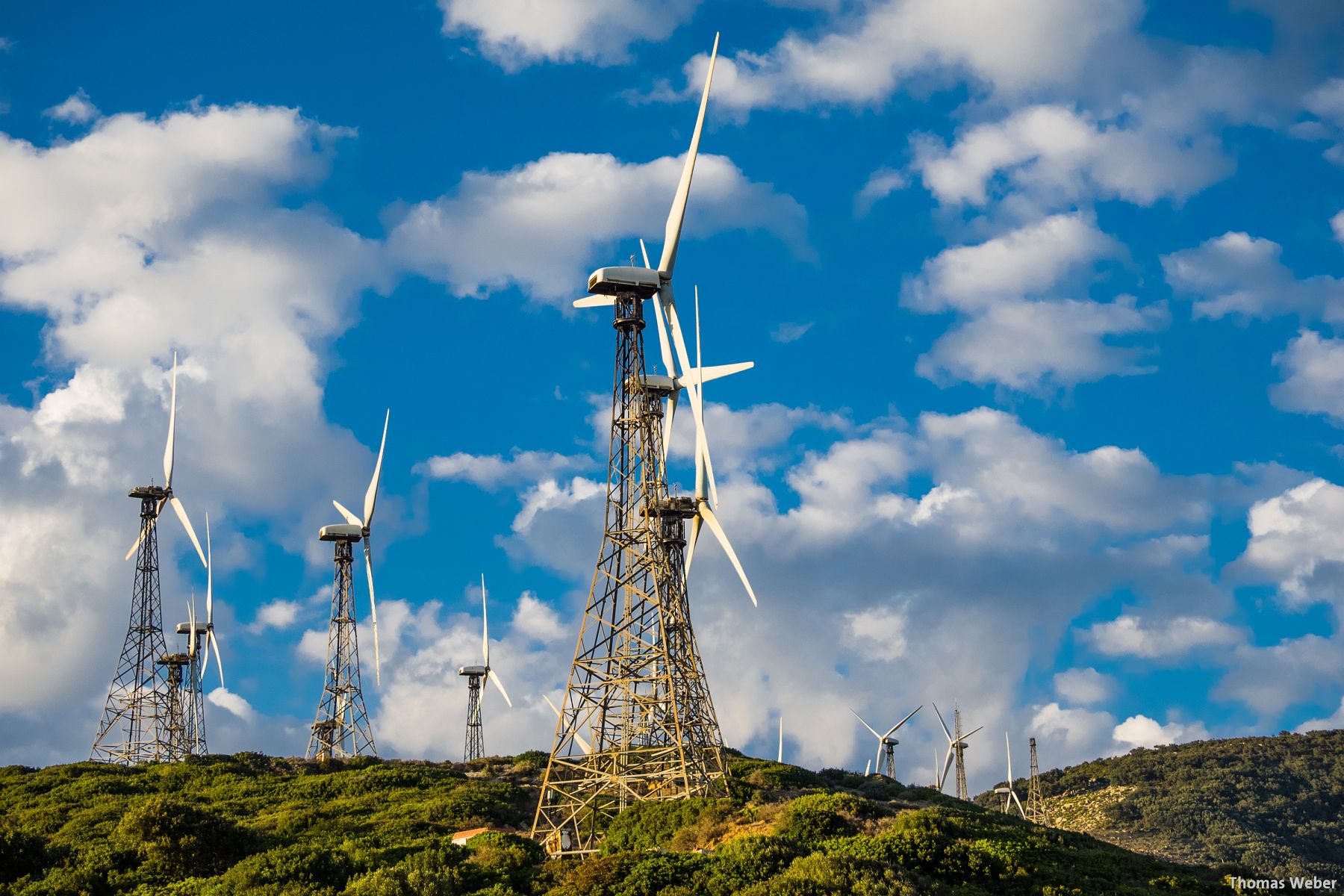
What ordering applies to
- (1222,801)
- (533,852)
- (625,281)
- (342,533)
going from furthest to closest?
1. (1222,801)
2. (342,533)
3. (625,281)
4. (533,852)

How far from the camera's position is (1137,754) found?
19100 centimetres

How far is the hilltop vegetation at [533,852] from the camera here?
125 feet

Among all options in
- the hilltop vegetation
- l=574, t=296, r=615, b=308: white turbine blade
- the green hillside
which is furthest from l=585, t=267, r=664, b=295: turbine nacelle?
the green hillside

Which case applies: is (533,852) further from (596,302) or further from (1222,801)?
(1222,801)

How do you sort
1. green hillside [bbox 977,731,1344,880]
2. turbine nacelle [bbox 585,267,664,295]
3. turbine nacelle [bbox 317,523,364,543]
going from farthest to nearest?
green hillside [bbox 977,731,1344,880], turbine nacelle [bbox 317,523,364,543], turbine nacelle [bbox 585,267,664,295]

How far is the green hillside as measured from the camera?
13238 centimetres

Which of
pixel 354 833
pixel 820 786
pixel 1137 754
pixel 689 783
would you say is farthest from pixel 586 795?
pixel 1137 754

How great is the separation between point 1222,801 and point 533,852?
131m

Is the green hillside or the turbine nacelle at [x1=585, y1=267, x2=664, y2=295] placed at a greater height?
the turbine nacelle at [x1=585, y1=267, x2=664, y2=295]

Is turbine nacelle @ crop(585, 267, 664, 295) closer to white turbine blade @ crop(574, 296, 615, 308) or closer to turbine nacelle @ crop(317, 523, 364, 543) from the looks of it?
white turbine blade @ crop(574, 296, 615, 308)

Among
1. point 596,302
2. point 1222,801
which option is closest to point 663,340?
point 596,302

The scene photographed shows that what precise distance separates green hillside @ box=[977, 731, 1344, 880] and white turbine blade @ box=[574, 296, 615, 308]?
8402 cm

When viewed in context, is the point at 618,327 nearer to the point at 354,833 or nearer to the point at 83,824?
the point at 354,833

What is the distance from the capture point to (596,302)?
60.7 metres
